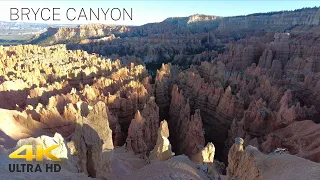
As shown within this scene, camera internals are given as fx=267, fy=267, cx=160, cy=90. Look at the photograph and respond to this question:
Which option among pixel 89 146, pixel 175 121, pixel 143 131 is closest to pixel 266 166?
pixel 89 146

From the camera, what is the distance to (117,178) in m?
9.19

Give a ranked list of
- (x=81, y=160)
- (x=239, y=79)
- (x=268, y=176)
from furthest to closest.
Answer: (x=239, y=79), (x=81, y=160), (x=268, y=176)

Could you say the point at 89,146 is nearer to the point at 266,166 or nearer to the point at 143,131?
the point at 266,166

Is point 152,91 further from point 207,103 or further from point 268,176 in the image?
point 268,176

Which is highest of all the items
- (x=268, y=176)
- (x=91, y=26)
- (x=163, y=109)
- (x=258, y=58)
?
(x=91, y=26)

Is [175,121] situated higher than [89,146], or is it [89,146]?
[89,146]

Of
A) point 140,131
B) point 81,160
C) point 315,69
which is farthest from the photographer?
point 315,69

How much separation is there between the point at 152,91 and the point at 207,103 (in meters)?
4.16

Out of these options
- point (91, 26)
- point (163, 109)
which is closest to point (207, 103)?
point (163, 109)

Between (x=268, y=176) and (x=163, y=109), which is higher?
(x=268, y=176)

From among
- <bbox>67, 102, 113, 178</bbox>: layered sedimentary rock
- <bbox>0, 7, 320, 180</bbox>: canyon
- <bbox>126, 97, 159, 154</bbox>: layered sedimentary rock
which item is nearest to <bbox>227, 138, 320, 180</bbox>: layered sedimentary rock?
<bbox>0, 7, 320, 180</bbox>: canyon

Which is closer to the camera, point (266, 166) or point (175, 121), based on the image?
point (266, 166)

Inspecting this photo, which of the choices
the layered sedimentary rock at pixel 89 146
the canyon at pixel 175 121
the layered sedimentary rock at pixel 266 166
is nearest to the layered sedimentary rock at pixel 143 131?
the canyon at pixel 175 121

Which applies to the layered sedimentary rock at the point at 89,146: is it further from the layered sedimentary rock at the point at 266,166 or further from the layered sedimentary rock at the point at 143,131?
the layered sedimentary rock at the point at 143,131
